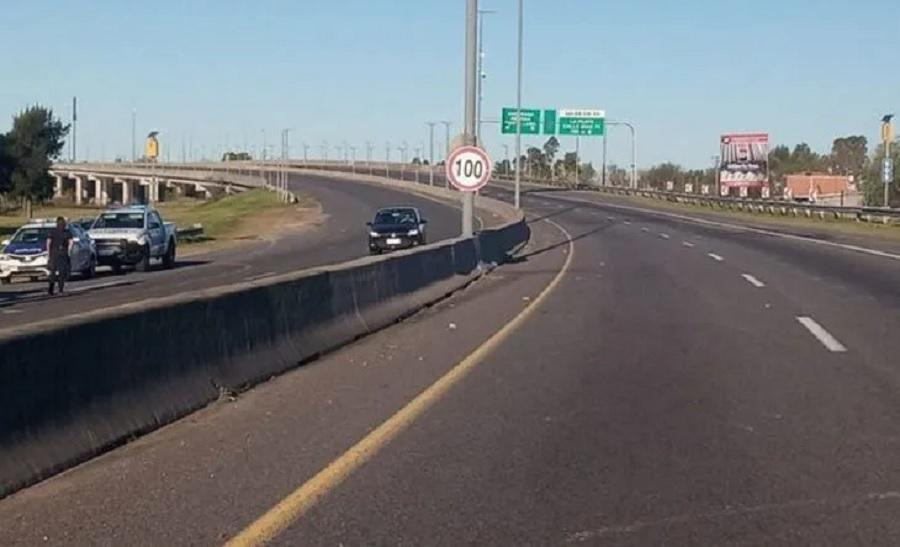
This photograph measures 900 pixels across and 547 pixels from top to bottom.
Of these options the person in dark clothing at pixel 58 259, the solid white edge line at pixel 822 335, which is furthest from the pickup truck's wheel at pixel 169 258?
the solid white edge line at pixel 822 335

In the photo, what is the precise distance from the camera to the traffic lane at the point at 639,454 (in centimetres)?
787

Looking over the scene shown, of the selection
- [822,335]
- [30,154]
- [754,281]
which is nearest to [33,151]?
[30,154]

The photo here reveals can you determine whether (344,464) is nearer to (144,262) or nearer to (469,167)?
(469,167)

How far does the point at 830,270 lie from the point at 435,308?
1318 cm

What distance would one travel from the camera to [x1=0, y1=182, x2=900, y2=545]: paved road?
7.90m

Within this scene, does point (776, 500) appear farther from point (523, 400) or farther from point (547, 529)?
point (523, 400)

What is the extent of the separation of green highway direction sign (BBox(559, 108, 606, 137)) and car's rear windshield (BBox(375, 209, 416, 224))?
39.1m

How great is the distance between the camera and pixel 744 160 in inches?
4427

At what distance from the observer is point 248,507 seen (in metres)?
8.33

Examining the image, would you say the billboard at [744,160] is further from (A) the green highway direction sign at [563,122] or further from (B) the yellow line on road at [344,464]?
(B) the yellow line on road at [344,464]

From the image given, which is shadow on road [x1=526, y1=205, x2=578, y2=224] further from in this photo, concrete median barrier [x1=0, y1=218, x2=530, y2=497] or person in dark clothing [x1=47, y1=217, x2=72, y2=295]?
concrete median barrier [x1=0, y1=218, x2=530, y2=497]

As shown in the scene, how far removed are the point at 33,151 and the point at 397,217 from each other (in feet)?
203

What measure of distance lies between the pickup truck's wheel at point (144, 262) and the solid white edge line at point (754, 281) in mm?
18775

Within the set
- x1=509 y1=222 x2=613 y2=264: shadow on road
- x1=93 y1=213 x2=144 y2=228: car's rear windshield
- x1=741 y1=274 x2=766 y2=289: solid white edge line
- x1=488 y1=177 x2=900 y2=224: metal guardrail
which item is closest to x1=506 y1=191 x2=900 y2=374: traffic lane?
x1=741 y1=274 x2=766 y2=289: solid white edge line
